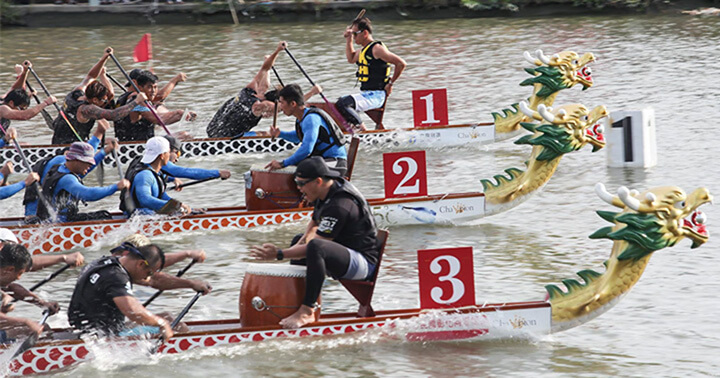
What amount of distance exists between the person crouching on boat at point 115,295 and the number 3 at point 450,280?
1811 millimetres

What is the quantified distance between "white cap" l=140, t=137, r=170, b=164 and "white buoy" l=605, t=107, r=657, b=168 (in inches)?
213

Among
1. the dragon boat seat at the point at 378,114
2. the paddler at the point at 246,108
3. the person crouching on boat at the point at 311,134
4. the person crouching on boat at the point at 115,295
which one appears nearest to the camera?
the person crouching on boat at the point at 115,295

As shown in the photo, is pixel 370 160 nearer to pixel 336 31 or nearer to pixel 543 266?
pixel 543 266

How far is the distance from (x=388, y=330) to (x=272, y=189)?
11.6ft

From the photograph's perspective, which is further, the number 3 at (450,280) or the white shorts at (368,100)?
the white shorts at (368,100)

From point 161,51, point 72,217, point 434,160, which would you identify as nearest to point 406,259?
point 72,217

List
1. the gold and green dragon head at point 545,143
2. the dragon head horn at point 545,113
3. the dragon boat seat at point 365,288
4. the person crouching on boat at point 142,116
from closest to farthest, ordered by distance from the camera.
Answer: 1. the dragon boat seat at point 365,288
2. the dragon head horn at point 545,113
3. the gold and green dragon head at point 545,143
4. the person crouching on boat at point 142,116

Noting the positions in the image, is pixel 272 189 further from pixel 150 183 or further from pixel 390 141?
pixel 390 141

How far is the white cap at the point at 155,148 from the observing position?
9.65 meters

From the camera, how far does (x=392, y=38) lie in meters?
24.0

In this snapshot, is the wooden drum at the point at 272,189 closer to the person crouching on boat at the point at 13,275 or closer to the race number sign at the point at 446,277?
the race number sign at the point at 446,277

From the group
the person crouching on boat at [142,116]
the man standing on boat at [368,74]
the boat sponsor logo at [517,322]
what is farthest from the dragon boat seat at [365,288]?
the man standing on boat at [368,74]

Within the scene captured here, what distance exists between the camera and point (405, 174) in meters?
10.5

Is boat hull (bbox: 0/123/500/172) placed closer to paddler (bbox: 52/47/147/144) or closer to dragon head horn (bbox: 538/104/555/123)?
paddler (bbox: 52/47/147/144)
